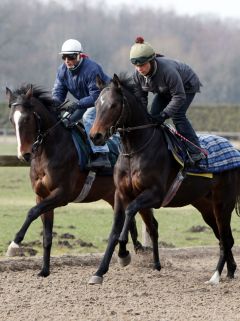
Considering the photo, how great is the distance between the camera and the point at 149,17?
4360 inches

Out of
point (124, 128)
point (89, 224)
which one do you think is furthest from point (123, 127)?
point (89, 224)

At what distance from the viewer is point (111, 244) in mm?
8383

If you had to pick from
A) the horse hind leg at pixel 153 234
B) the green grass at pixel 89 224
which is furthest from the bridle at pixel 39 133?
the green grass at pixel 89 224

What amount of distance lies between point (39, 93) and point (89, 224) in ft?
16.0

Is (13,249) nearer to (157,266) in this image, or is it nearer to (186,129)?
(157,266)

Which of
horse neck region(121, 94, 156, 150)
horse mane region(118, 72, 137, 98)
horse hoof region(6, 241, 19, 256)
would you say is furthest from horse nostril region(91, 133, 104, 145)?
horse hoof region(6, 241, 19, 256)

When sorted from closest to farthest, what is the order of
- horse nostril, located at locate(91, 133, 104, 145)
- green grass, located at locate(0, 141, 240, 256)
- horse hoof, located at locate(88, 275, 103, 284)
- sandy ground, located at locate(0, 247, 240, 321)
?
sandy ground, located at locate(0, 247, 240, 321) → horse nostril, located at locate(91, 133, 104, 145) → horse hoof, located at locate(88, 275, 103, 284) → green grass, located at locate(0, 141, 240, 256)

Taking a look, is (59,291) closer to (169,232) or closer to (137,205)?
(137,205)

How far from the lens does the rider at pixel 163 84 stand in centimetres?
870

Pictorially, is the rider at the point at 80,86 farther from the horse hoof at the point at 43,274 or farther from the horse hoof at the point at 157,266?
the horse hoof at the point at 43,274

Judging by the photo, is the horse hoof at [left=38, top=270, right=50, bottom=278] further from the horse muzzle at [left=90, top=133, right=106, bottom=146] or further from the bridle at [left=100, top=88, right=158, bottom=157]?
the horse muzzle at [left=90, top=133, right=106, bottom=146]

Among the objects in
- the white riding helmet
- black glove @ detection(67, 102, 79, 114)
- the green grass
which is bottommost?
the green grass

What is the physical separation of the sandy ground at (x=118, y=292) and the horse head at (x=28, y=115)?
1242mm

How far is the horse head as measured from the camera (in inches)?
358
